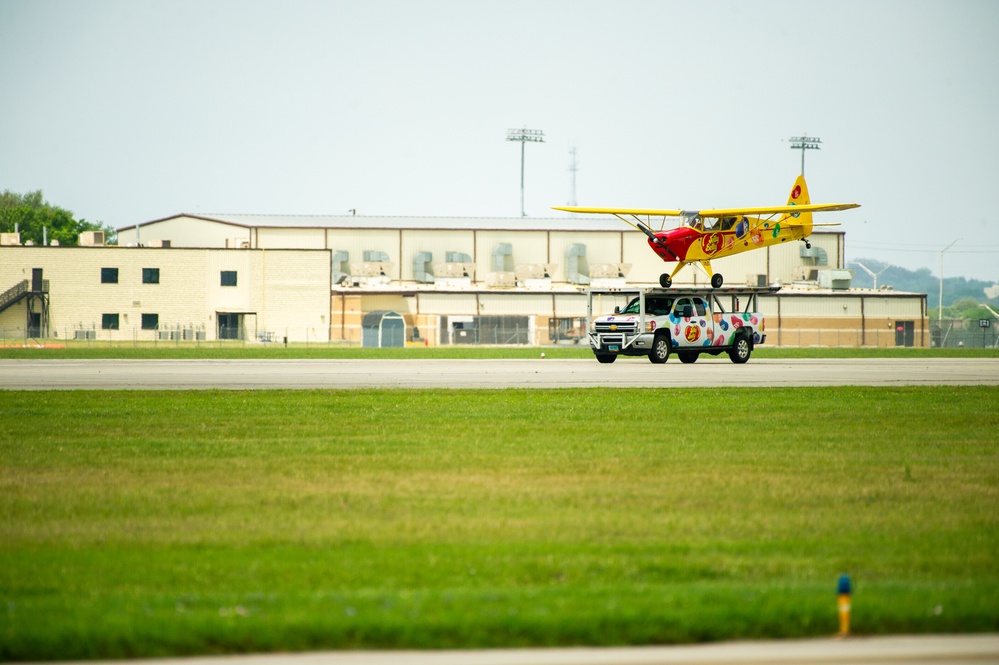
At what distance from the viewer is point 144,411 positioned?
19703mm

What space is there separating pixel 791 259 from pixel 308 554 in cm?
9656

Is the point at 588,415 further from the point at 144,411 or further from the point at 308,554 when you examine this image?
the point at 308,554

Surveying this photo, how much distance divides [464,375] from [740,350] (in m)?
13.0

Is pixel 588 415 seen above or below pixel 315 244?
below

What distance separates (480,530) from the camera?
386 inches

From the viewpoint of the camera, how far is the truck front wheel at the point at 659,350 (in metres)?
37.7

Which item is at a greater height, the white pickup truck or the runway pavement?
the white pickup truck

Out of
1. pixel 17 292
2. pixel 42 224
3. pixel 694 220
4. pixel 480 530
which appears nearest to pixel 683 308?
pixel 694 220

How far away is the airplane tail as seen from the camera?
43219 millimetres

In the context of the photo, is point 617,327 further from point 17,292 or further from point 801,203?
point 17,292

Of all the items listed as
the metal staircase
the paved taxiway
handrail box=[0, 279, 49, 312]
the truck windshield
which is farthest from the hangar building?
the paved taxiway

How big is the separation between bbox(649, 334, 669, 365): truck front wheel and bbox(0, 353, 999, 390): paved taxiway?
2.00 feet

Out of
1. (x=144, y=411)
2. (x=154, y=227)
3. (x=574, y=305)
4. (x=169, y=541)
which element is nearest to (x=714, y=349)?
(x=144, y=411)

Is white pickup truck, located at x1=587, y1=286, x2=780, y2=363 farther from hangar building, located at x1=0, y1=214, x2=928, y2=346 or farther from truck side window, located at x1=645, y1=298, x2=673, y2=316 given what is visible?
hangar building, located at x1=0, y1=214, x2=928, y2=346
